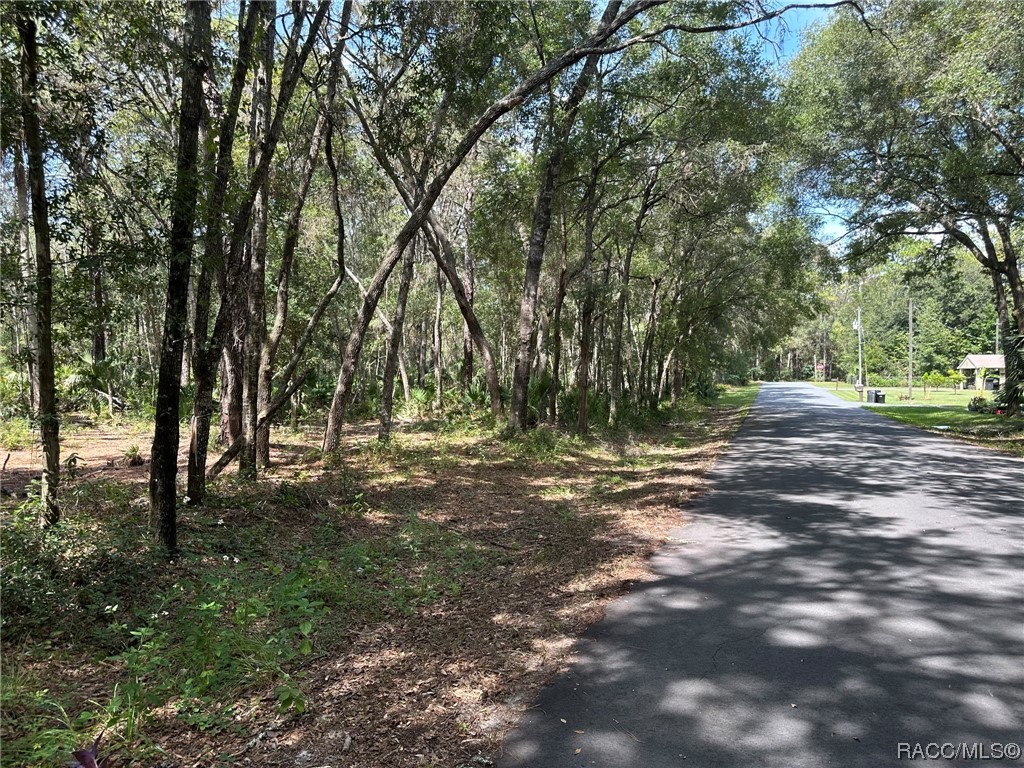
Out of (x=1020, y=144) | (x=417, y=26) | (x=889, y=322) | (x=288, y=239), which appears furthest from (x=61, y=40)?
(x=889, y=322)

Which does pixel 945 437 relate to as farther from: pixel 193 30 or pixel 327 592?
pixel 193 30

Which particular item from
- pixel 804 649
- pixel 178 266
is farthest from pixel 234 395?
pixel 804 649

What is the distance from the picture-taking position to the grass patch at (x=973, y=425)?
15.6 meters

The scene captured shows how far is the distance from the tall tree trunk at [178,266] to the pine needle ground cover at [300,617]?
20.1 inches

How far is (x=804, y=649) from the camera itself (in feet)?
13.1

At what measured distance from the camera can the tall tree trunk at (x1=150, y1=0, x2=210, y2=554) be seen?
5.18 metres

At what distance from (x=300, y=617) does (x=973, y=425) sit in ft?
74.9

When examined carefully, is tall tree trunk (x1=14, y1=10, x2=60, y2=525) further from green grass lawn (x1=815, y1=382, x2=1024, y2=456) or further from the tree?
green grass lawn (x1=815, y1=382, x2=1024, y2=456)

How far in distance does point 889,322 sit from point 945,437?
212ft

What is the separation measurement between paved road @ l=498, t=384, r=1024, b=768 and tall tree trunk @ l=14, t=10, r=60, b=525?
17.0 ft

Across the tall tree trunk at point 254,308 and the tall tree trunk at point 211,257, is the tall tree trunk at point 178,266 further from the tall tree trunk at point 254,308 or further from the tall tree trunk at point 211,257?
the tall tree trunk at point 254,308

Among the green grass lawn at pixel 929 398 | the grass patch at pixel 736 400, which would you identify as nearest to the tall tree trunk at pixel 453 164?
the grass patch at pixel 736 400

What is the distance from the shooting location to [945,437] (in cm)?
1705

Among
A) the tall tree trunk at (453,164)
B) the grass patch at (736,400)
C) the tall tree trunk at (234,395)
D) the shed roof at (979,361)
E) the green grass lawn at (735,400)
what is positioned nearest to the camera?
the tall tree trunk at (453,164)
